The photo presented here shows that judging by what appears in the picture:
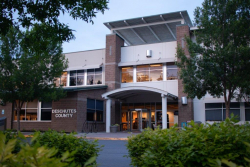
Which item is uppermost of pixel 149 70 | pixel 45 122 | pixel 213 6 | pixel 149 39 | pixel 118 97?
pixel 149 39

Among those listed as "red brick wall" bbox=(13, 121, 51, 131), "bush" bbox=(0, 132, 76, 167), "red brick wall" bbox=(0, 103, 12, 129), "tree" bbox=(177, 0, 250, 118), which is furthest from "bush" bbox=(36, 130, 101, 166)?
"red brick wall" bbox=(0, 103, 12, 129)

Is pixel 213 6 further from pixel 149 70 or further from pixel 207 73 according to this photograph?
pixel 149 70

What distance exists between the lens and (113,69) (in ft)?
102

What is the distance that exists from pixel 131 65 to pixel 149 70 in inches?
81.8

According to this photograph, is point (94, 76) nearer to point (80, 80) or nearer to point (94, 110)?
point (80, 80)

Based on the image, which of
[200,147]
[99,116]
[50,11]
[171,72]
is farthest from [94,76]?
[200,147]

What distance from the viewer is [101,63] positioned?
31.8 meters

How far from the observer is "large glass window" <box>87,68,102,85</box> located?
3231 centimetres

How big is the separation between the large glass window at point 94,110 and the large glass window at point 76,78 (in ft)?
14.0

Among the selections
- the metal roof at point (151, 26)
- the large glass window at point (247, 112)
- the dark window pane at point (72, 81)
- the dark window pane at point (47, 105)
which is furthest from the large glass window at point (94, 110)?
the large glass window at point (247, 112)

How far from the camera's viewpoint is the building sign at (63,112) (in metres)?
26.7

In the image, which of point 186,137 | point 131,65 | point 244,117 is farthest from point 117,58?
point 186,137

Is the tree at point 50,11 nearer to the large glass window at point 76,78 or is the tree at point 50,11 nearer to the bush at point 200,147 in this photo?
the bush at point 200,147

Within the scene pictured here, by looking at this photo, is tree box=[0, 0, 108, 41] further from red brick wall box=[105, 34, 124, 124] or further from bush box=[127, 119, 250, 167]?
red brick wall box=[105, 34, 124, 124]
